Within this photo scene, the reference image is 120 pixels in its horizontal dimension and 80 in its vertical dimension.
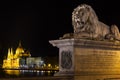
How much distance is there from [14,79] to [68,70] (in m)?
4.29

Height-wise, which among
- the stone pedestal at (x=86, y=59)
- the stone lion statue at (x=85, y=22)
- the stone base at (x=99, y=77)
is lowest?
the stone base at (x=99, y=77)

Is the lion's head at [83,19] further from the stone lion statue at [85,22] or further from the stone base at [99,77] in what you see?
the stone base at [99,77]

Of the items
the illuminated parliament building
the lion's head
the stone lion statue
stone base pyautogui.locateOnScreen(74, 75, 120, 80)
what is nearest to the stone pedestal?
stone base pyautogui.locateOnScreen(74, 75, 120, 80)

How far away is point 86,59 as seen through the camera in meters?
19.2

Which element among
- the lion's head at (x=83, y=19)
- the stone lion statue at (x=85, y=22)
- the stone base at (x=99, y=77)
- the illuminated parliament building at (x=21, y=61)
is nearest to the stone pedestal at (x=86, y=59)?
the stone base at (x=99, y=77)

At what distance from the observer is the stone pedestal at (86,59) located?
1873 cm

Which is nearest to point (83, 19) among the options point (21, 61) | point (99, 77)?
point (99, 77)

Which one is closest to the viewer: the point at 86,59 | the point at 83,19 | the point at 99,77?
the point at 86,59

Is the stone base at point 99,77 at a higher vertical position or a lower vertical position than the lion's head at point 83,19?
lower

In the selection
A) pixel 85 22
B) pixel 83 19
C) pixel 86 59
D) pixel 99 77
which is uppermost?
pixel 83 19

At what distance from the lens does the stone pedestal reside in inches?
738

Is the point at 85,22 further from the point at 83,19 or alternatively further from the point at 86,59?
the point at 86,59

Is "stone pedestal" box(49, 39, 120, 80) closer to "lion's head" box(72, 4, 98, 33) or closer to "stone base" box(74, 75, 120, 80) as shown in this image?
"stone base" box(74, 75, 120, 80)

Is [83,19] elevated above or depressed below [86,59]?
above
